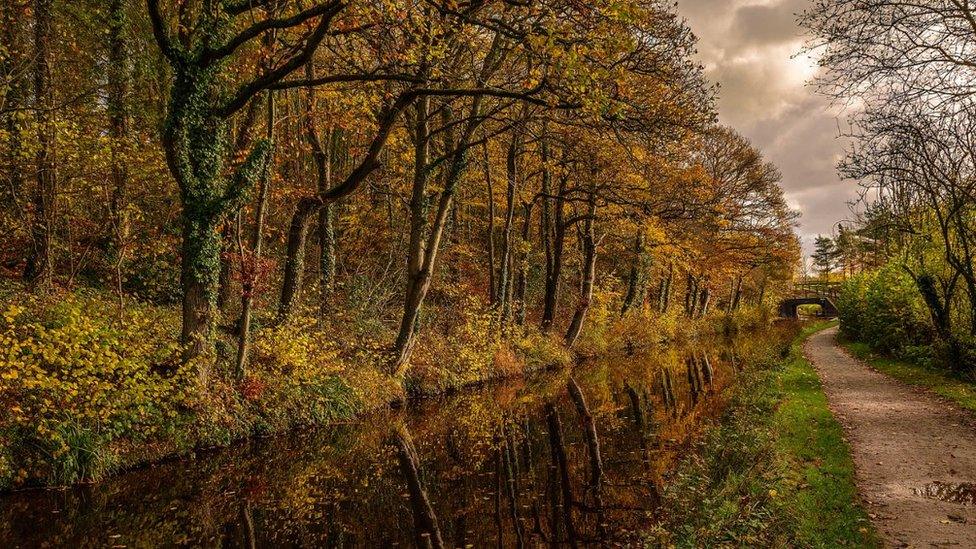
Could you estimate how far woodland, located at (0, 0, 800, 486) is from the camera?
312 inches

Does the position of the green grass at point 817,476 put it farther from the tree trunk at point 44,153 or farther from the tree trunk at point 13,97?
the tree trunk at point 13,97

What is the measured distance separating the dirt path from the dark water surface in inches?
108

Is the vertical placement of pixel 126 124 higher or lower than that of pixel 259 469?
higher

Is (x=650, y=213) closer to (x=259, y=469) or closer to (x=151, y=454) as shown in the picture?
(x=259, y=469)

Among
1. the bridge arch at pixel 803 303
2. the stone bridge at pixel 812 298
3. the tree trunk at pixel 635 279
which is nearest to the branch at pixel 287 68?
the tree trunk at pixel 635 279

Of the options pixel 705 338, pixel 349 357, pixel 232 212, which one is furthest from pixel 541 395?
pixel 705 338

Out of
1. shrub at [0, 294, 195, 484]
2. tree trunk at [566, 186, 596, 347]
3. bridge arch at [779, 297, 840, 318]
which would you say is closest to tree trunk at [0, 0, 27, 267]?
shrub at [0, 294, 195, 484]

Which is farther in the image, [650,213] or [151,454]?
[650,213]

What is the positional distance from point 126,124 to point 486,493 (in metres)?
13.3

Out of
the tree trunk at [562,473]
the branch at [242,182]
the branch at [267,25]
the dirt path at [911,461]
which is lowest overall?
the tree trunk at [562,473]

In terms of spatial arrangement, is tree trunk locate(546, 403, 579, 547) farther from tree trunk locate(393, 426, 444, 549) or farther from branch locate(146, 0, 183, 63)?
branch locate(146, 0, 183, 63)

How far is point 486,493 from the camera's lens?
304 inches

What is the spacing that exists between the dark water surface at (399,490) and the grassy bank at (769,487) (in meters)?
0.59

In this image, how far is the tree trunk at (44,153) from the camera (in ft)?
33.7
